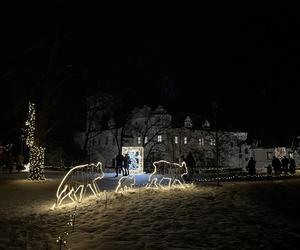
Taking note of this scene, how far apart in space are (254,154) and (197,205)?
51885 millimetres

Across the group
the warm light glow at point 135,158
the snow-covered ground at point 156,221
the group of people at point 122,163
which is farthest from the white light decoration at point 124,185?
the warm light glow at point 135,158

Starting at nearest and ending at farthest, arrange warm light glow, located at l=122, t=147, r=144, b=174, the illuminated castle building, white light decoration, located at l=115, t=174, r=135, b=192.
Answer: white light decoration, located at l=115, t=174, r=135, b=192
warm light glow, located at l=122, t=147, r=144, b=174
the illuminated castle building

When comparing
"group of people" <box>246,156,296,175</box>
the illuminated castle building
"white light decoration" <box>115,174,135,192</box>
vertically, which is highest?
the illuminated castle building

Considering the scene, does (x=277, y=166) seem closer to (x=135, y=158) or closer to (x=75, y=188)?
(x=135, y=158)

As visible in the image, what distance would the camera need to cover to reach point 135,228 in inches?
428

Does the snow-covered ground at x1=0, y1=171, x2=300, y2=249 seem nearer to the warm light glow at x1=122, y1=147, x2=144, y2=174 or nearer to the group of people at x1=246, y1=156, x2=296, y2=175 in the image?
the group of people at x1=246, y1=156, x2=296, y2=175

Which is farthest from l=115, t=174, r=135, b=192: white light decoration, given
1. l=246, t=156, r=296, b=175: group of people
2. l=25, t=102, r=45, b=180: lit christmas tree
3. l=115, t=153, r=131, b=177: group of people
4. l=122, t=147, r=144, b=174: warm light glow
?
l=246, t=156, r=296, b=175: group of people

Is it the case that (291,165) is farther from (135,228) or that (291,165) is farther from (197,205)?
(135,228)

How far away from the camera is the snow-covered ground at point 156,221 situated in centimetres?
947

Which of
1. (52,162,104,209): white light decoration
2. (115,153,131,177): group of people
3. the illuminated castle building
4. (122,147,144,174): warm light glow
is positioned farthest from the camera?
the illuminated castle building

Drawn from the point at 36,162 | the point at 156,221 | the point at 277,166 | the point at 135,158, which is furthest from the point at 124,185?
the point at 277,166

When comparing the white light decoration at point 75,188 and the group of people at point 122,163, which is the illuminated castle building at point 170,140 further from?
the white light decoration at point 75,188

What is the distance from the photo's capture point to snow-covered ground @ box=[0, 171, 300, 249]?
31.1 ft

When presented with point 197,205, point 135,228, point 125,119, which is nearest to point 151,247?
point 135,228
